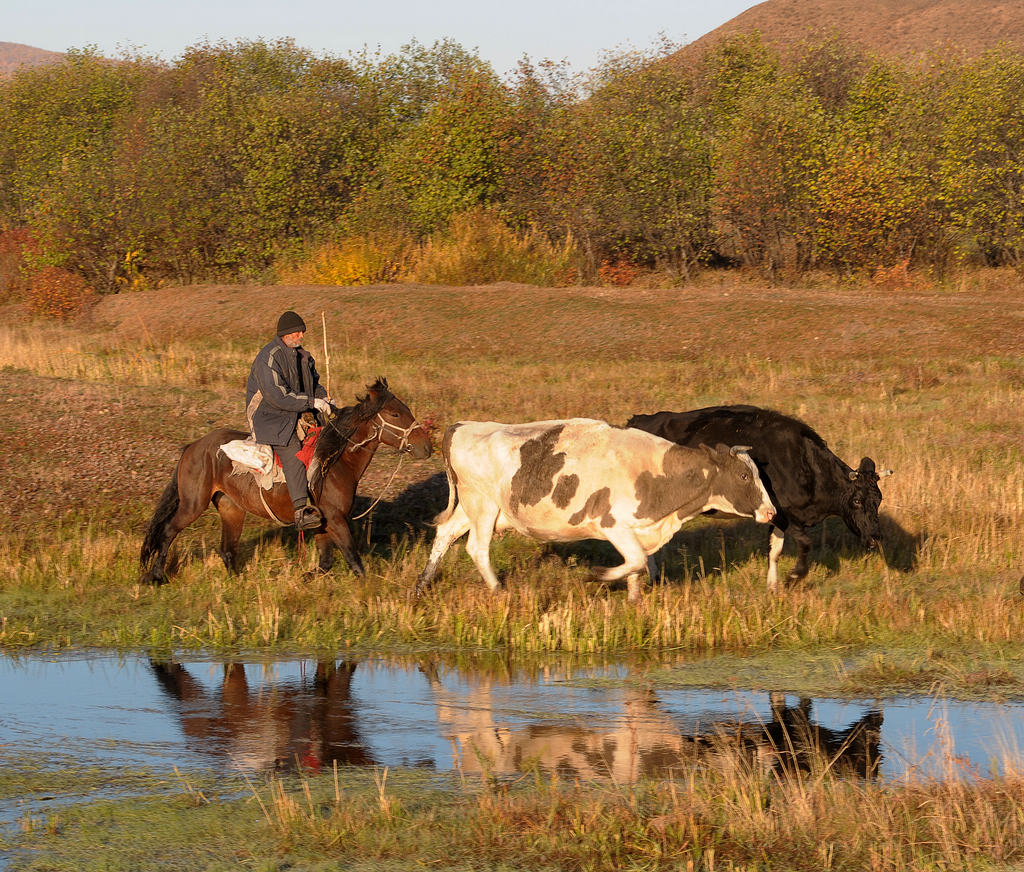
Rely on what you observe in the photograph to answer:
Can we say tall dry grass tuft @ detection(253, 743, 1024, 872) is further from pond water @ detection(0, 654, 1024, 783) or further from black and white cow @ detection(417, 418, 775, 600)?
black and white cow @ detection(417, 418, 775, 600)

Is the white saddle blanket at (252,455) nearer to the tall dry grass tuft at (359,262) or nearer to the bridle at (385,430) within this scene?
the bridle at (385,430)

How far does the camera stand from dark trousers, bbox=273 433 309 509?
1285 cm

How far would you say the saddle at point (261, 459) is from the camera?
42.7ft

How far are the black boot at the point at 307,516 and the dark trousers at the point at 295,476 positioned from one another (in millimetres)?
51

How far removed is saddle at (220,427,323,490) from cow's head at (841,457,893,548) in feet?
16.9

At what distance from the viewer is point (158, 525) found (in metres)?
13.3

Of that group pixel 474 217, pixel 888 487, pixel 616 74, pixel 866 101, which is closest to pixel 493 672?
pixel 888 487

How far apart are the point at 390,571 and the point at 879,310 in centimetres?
2012

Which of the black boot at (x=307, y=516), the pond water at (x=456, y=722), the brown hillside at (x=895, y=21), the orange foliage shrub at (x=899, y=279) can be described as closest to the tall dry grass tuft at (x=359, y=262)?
the orange foliage shrub at (x=899, y=279)

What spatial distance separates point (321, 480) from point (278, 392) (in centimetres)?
98

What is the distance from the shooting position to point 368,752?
7852 millimetres

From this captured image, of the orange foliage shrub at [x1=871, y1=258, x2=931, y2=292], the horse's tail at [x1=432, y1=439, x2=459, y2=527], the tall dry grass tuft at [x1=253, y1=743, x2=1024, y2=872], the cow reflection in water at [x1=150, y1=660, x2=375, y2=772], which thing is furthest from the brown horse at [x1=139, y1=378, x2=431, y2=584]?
the orange foliage shrub at [x1=871, y1=258, x2=931, y2=292]

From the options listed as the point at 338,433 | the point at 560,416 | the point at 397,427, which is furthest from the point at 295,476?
the point at 560,416

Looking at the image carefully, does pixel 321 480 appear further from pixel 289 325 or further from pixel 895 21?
pixel 895 21
